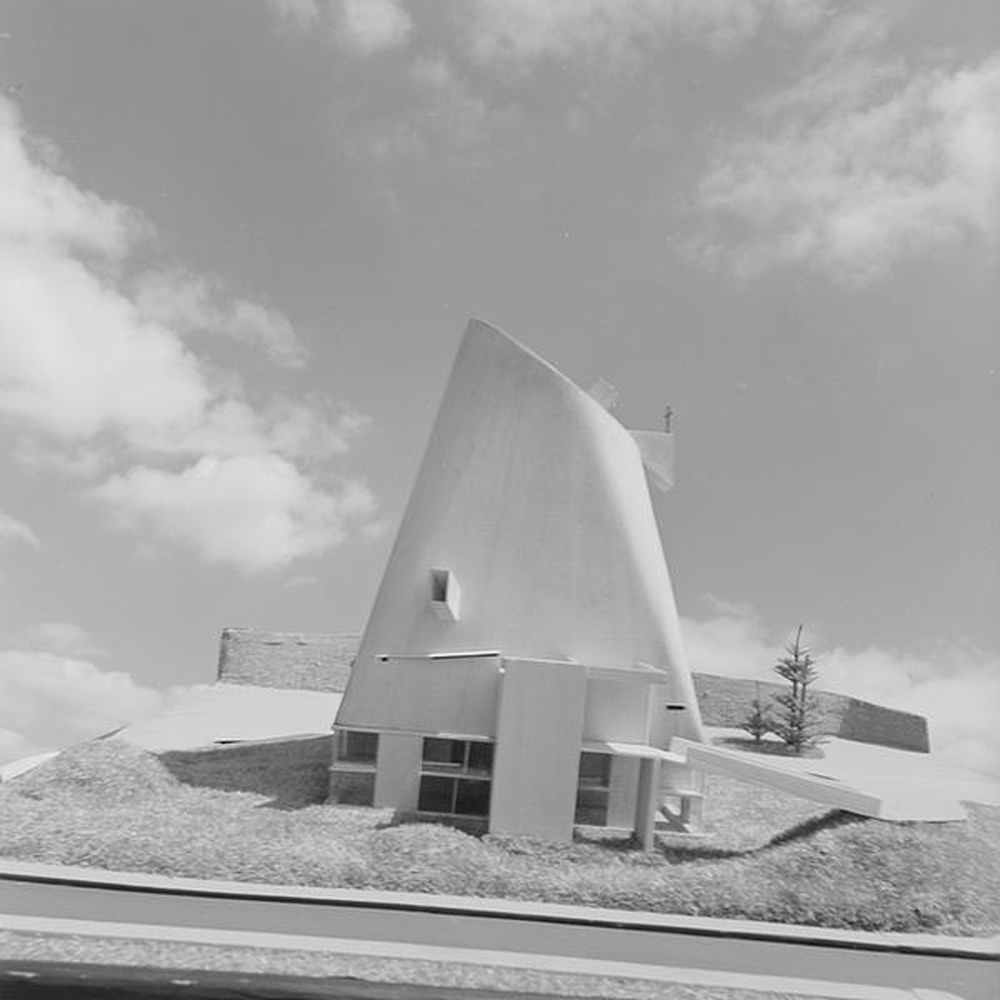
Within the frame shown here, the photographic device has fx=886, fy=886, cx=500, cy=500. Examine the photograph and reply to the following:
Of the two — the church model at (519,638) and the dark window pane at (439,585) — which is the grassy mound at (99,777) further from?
the dark window pane at (439,585)

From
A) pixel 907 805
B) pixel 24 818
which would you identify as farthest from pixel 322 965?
pixel 907 805

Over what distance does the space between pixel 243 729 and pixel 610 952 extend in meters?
15.1

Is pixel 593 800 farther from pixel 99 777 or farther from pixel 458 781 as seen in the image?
pixel 99 777

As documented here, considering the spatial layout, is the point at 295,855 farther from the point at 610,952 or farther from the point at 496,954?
the point at 610,952

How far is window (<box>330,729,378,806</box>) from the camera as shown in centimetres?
1290

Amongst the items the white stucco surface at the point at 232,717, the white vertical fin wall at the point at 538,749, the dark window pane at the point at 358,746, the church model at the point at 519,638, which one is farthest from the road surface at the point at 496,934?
the white stucco surface at the point at 232,717

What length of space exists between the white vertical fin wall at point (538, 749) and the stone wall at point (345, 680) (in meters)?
21.1

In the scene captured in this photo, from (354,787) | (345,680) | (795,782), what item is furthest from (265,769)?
(345,680)

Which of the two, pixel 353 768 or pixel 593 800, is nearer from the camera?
pixel 593 800

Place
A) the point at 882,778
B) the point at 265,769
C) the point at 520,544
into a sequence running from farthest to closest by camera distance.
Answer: the point at 882,778, the point at 265,769, the point at 520,544

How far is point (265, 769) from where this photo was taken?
1514cm

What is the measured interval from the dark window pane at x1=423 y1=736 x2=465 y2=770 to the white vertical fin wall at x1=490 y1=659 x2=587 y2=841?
3.41ft

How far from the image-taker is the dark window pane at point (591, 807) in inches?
496

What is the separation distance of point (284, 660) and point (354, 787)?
70.5 feet
